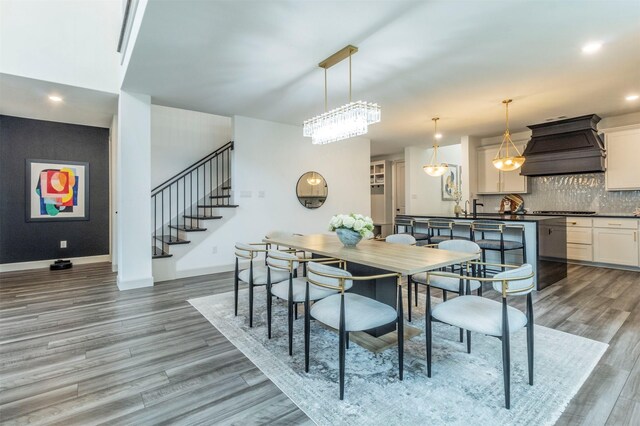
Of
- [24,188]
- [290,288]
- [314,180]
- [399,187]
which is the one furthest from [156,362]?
[399,187]

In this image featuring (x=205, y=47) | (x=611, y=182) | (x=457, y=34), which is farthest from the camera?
(x=611, y=182)

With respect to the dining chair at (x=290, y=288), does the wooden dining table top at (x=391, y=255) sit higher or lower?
higher

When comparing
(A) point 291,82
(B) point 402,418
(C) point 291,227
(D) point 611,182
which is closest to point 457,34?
(A) point 291,82

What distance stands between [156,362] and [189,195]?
425 centimetres

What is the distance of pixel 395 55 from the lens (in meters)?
3.17

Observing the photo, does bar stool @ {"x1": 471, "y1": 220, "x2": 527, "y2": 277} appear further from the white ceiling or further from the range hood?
the white ceiling

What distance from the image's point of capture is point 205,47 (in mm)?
2992

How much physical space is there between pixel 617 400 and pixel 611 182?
540 centimetres

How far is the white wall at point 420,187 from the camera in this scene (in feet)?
27.0

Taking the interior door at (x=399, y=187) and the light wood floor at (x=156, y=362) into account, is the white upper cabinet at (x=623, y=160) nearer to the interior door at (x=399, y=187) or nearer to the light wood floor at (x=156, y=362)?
the light wood floor at (x=156, y=362)

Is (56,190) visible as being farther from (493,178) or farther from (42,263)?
(493,178)

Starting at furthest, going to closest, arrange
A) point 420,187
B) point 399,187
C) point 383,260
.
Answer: point 399,187
point 420,187
point 383,260

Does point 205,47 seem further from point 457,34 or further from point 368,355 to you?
point 368,355

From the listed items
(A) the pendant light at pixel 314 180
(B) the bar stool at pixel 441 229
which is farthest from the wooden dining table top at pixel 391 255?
(A) the pendant light at pixel 314 180
